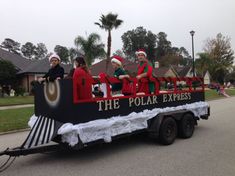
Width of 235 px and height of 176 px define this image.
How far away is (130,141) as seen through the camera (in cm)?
635

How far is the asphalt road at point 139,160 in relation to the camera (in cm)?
428

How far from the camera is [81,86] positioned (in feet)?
15.3

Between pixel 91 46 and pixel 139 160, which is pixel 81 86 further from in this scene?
pixel 91 46

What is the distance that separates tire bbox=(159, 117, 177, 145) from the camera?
5.75 m

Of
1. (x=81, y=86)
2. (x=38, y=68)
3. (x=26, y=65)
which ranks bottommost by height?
(x=81, y=86)

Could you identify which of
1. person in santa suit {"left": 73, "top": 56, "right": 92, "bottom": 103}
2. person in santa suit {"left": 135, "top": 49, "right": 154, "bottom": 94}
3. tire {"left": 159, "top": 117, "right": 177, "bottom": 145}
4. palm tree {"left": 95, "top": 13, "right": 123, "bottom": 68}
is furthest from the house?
person in santa suit {"left": 73, "top": 56, "right": 92, "bottom": 103}

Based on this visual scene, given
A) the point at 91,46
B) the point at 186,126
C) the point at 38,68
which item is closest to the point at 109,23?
the point at 91,46

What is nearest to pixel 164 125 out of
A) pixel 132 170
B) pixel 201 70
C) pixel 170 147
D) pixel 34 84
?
pixel 170 147

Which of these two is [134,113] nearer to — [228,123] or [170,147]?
[170,147]

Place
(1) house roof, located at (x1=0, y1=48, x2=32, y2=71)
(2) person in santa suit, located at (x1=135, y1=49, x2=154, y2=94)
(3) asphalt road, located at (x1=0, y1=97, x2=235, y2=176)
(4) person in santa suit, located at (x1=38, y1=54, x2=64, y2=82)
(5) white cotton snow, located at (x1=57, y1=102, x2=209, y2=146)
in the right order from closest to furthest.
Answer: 1. (3) asphalt road, located at (x1=0, y1=97, x2=235, y2=176)
2. (5) white cotton snow, located at (x1=57, y1=102, x2=209, y2=146)
3. (4) person in santa suit, located at (x1=38, y1=54, x2=64, y2=82)
4. (2) person in santa suit, located at (x1=135, y1=49, x2=154, y2=94)
5. (1) house roof, located at (x1=0, y1=48, x2=32, y2=71)

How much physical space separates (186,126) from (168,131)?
2.70 feet

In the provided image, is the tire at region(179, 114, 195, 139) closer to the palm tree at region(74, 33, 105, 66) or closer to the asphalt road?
the asphalt road

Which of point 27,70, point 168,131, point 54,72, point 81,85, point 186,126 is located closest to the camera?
point 81,85

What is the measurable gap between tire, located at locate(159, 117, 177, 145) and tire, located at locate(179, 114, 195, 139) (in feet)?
1.12
